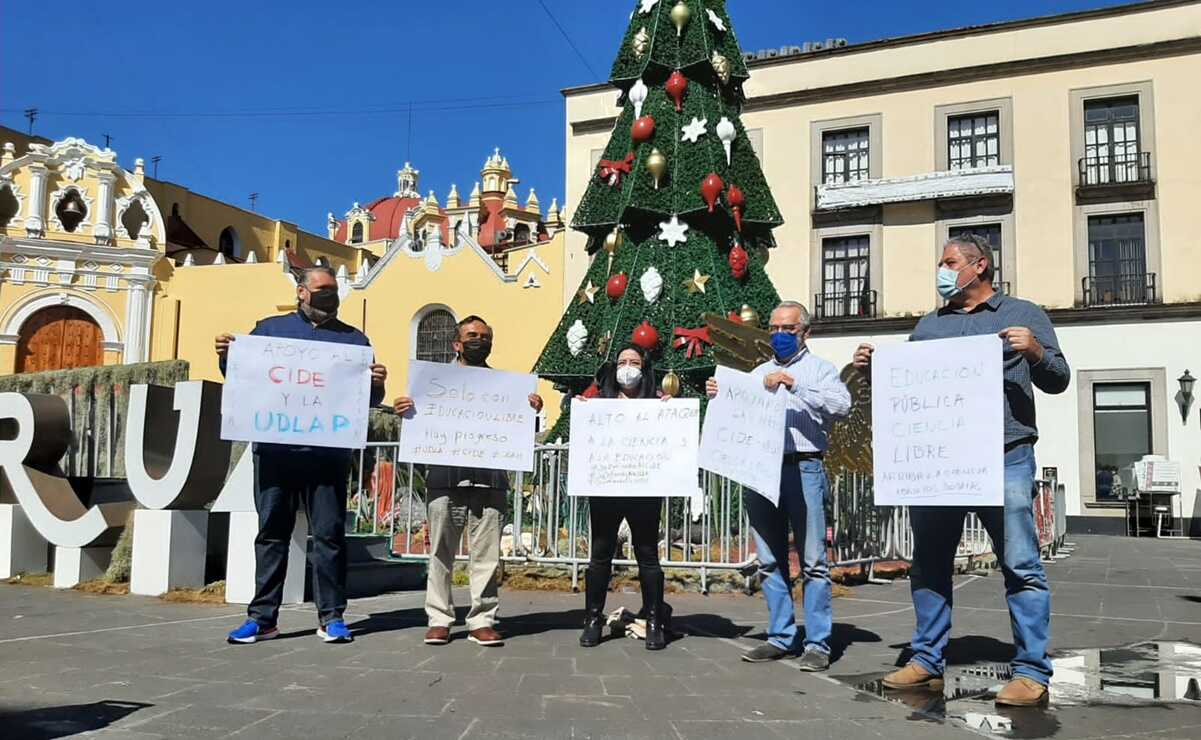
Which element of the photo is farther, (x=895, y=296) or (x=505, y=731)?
(x=895, y=296)

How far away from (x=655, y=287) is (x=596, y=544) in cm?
578

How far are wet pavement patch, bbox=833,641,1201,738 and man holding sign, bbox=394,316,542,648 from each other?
1.93 m

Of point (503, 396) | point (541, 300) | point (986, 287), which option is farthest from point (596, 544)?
point (541, 300)

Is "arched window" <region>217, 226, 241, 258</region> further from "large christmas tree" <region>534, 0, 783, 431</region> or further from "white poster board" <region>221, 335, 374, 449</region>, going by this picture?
"white poster board" <region>221, 335, 374, 449</region>

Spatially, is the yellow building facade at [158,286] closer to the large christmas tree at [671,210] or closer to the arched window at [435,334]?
the arched window at [435,334]

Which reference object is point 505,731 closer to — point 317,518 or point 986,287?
point 317,518

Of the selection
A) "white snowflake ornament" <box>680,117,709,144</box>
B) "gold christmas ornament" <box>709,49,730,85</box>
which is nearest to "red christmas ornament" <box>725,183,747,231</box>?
"white snowflake ornament" <box>680,117,709,144</box>

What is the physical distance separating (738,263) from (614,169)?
5.87ft

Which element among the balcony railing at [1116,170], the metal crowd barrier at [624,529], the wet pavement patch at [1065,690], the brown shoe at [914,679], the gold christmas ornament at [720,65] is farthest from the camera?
the balcony railing at [1116,170]

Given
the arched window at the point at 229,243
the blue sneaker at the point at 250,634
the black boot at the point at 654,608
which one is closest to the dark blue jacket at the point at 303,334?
the blue sneaker at the point at 250,634

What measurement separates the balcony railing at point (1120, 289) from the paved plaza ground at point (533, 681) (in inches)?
729

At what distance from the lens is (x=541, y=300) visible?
85.6 ft

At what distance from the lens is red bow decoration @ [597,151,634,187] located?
11203 mm

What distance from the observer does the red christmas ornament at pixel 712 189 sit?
35.1ft
